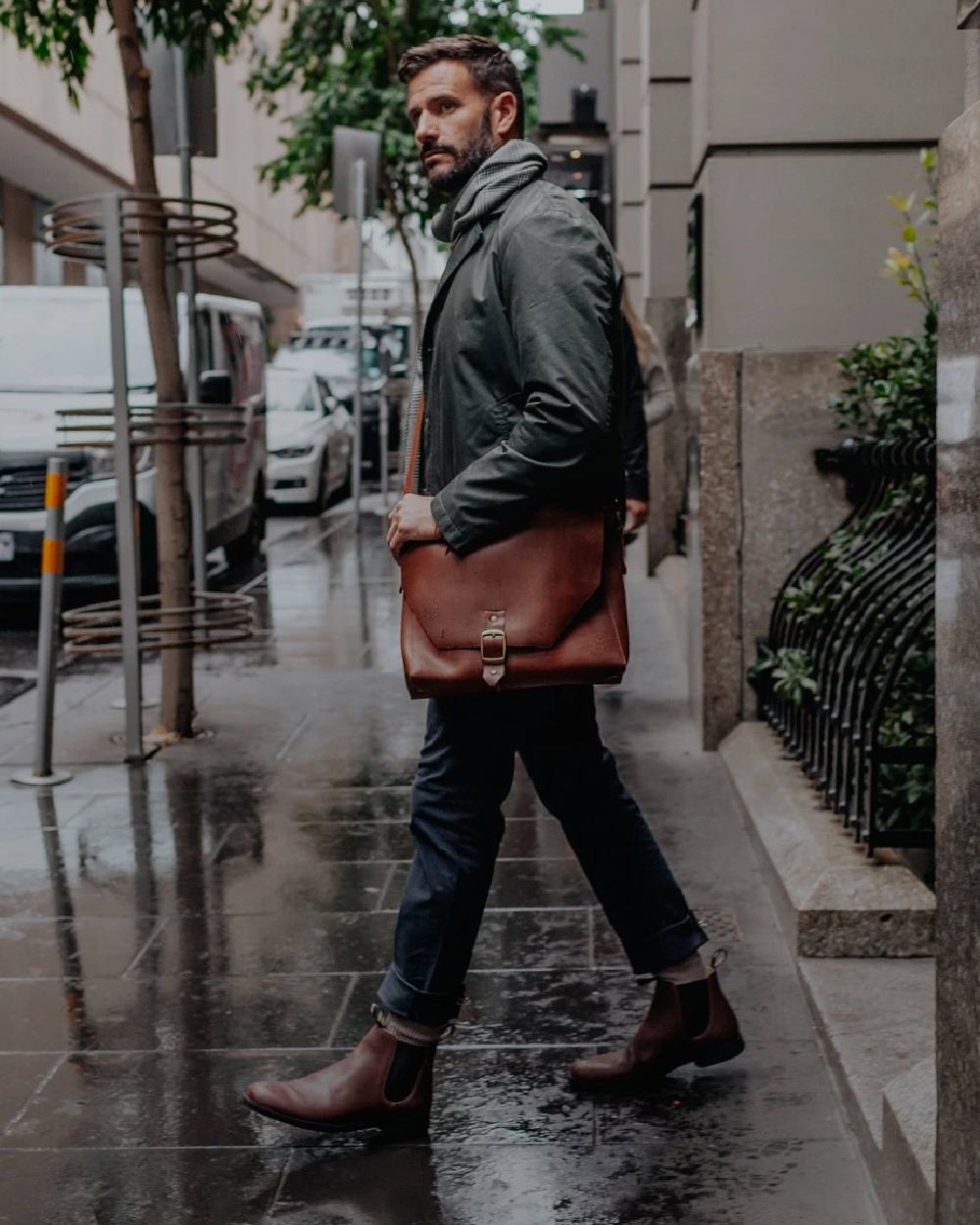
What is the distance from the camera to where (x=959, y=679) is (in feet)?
8.42

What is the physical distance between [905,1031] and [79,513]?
8689mm

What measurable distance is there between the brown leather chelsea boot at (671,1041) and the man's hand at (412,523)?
3.44 feet

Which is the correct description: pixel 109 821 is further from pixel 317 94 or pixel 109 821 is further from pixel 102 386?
pixel 317 94

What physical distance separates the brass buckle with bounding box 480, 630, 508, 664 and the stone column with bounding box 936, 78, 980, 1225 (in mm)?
939

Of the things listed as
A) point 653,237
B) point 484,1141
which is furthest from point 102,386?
point 484,1141

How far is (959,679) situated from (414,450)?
4.61ft

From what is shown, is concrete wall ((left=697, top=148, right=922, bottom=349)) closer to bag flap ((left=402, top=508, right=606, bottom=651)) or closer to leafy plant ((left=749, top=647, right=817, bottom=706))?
leafy plant ((left=749, top=647, right=817, bottom=706))

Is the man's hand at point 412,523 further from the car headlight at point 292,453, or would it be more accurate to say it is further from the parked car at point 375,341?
the parked car at point 375,341

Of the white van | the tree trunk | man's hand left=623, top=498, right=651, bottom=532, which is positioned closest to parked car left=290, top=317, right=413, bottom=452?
the white van

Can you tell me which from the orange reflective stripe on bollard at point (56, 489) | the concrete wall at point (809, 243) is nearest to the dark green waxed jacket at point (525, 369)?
the concrete wall at point (809, 243)

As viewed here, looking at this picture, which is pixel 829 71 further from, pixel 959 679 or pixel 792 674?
pixel 959 679

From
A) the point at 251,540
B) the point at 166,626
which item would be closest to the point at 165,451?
the point at 166,626

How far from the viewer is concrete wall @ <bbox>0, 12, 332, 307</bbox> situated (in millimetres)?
24766

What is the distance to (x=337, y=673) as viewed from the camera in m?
9.22
